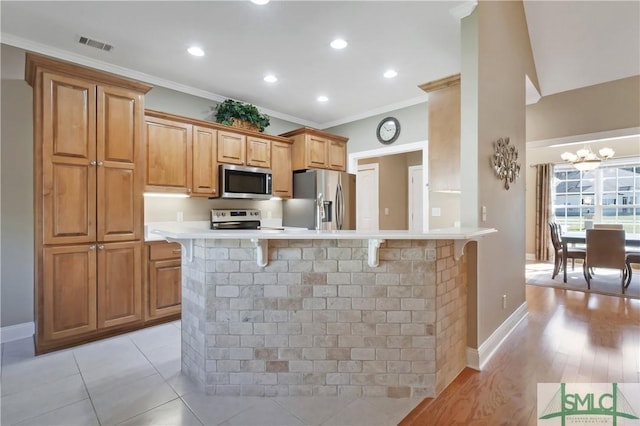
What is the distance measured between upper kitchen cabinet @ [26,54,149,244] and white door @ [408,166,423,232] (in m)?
4.98

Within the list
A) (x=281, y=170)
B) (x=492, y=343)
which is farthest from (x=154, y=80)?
(x=492, y=343)

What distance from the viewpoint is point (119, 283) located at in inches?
114

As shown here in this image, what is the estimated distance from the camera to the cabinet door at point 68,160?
8.30 ft

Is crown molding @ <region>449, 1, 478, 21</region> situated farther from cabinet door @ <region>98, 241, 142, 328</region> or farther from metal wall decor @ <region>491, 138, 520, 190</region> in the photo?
cabinet door @ <region>98, 241, 142, 328</region>

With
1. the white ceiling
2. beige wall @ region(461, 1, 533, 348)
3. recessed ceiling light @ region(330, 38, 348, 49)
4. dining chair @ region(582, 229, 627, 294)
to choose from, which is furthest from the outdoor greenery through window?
recessed ceiling light @ region(330, 38, 348, 49)

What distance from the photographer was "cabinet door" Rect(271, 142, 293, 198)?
4594mm

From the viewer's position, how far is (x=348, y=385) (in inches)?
75.3

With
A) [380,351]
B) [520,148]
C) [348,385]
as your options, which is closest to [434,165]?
[520,148]

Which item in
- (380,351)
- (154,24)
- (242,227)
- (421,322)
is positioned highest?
(154,24)

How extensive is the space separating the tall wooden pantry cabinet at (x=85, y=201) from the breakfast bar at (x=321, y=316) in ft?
4.28

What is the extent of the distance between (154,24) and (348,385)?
3222mm

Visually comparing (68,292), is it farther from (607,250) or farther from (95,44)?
(607,250)

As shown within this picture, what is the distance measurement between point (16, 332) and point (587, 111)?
701 cm

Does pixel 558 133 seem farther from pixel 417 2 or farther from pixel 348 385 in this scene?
pixel 348 385
